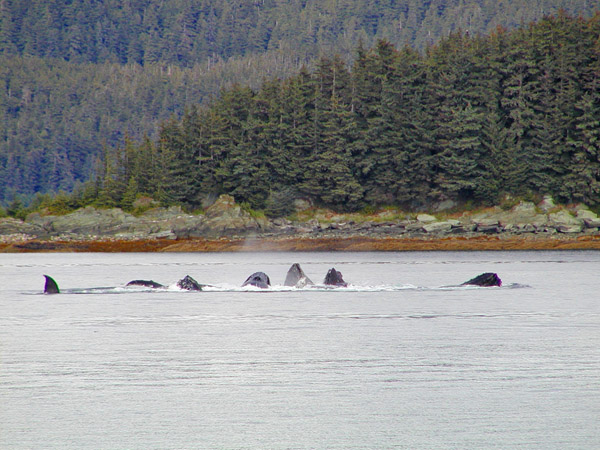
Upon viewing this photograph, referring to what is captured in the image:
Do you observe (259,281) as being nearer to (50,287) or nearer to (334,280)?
(334,280)

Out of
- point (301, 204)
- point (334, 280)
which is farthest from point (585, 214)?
point (334, 280)

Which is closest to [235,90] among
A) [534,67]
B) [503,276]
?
[534,67]

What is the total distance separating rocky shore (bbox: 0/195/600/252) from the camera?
313 ft

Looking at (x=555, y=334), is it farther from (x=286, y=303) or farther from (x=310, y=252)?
(x=310, y=252)

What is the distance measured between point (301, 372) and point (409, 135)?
320ft

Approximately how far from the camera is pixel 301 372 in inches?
748

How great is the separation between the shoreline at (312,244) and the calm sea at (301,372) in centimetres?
5378

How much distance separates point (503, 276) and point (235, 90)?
3114 inches

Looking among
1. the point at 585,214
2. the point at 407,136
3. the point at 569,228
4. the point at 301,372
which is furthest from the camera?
the point at 407,136

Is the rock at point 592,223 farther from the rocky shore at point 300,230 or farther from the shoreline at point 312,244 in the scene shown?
the shoreline at point 312,244

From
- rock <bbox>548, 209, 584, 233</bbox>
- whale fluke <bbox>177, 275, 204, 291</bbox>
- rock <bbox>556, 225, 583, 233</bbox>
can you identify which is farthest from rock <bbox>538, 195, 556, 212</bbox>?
whale fluke <bbox>177, 275, 204, 291</bbox>

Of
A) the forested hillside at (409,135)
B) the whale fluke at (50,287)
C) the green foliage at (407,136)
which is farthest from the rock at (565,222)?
the whale fluke at (50,287)

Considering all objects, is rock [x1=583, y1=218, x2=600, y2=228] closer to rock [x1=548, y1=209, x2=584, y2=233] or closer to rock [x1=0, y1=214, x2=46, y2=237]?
rock [x1=548, y1=209, x2=584, y2=233]

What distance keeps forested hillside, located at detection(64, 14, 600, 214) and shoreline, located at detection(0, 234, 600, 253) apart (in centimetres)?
1133
